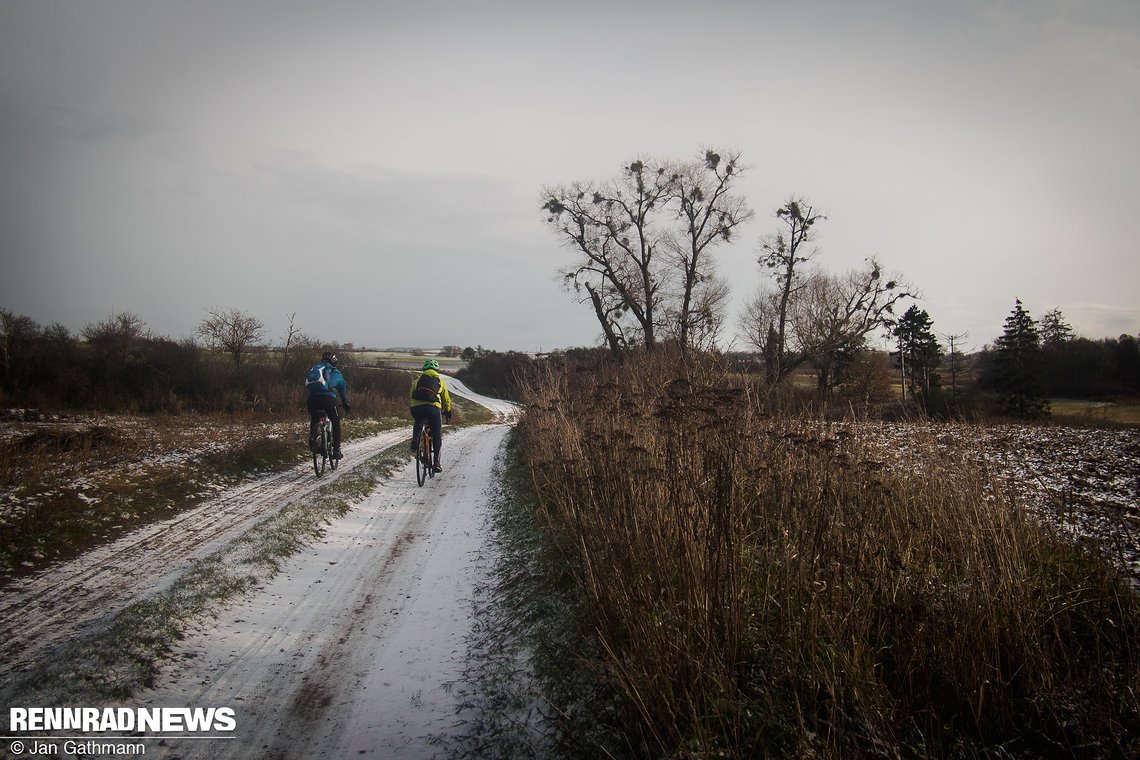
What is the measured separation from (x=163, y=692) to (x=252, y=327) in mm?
29011

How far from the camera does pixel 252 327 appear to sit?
28.0 metres

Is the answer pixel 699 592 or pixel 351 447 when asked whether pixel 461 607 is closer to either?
pixel 699 592

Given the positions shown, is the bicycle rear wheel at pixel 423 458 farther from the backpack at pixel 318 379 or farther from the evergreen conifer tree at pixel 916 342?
the evergreen conifer tree at pixel 916 342

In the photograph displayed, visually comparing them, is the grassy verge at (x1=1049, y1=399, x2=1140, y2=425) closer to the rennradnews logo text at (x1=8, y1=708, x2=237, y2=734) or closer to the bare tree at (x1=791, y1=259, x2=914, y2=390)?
the bare tree at (x1=791, y1=259, x2=914, y2=390)

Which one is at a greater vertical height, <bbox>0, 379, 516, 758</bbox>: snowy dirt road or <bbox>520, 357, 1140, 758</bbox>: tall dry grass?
<bbox>520, 357, 1140, 758</bbox>: tall dry grass

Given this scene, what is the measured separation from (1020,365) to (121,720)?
4825 cm

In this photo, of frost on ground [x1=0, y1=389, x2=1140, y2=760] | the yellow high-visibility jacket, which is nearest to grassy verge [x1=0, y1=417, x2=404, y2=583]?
frost on ground [x1=0, y1=389, x2=1140, y2=760]

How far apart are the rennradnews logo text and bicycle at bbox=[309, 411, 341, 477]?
7.60 m

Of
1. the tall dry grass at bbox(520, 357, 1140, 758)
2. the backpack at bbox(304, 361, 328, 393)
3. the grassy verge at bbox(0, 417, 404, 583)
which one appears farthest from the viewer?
A: the backpack at bbox(304, 361, 328, 393)

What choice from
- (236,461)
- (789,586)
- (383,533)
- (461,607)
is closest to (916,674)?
(789,586)

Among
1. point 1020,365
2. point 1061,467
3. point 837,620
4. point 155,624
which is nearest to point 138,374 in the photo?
point 155,624

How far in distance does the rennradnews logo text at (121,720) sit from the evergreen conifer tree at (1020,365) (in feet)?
147

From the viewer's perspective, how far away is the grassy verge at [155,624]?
3.27 metres

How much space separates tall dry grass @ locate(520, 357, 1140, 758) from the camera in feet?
8.01
